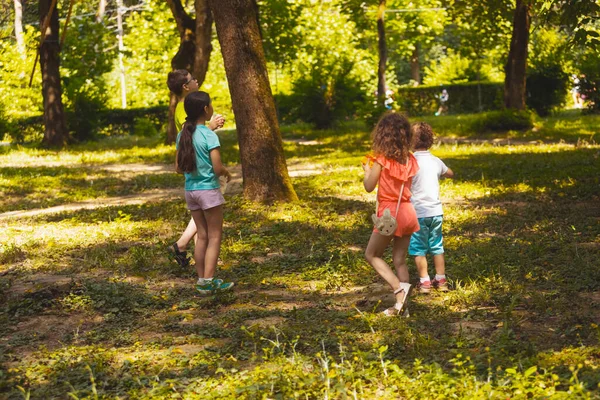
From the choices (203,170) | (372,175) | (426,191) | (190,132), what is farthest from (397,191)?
(190,132)

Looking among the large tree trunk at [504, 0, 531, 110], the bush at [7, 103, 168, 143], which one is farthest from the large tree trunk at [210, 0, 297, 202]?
the bush at [7, 103, 168, 143]

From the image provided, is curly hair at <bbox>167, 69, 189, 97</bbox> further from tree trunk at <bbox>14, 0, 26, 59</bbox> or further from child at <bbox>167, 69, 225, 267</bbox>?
tree trunk at <bbox>14, 0, 26, 59</bbox>

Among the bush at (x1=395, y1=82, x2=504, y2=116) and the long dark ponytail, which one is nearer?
the long dark ponytail

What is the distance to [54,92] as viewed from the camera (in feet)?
83.9

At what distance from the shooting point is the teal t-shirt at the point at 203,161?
7109mm

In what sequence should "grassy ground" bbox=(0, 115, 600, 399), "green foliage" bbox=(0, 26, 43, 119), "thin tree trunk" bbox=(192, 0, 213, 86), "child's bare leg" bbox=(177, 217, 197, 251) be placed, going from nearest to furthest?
"grassy ground" bbox=(0, 115, 600, 399) < "child's bare leg" bbox=(177, 217, 197, 251) < "thin tree trunk" bbox=(192, 0, 213, 86) < "green foliage" bbox=(0, 26, 43, 119)

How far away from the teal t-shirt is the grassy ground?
0.91 m

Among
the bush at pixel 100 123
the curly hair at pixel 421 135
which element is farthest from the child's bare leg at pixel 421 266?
the bush at pixel 100 123

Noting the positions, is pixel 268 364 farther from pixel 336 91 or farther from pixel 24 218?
pixel 336 91

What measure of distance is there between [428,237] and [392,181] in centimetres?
93

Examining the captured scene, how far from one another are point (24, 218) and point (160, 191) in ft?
10.1

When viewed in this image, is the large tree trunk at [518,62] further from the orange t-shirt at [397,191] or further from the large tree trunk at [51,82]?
the orange t-shirt at [397,191]

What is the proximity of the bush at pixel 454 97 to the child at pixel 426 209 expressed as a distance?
3314cm

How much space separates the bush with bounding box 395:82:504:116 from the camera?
4006 centimetres
